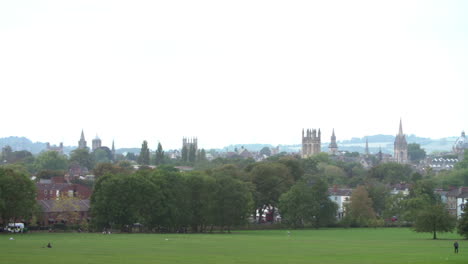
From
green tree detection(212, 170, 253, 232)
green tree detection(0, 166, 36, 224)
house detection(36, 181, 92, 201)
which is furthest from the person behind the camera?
house detection(36, 181, 92, 201)

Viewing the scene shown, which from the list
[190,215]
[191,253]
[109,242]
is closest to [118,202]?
[190,215]

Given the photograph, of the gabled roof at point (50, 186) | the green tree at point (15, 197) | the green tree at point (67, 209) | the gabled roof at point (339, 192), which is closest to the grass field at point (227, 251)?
the green tree at point (15, 197)

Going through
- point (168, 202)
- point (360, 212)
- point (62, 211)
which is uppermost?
point (168, 202)

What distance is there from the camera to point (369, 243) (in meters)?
82.6

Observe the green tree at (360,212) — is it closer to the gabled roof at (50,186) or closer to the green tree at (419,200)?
the green tree at (419,200)

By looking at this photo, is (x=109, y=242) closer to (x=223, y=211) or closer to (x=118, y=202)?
(x=118, y=202)

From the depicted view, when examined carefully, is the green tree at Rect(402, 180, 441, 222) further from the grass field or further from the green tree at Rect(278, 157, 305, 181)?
the grass field

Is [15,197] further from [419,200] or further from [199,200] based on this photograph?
[419,200]

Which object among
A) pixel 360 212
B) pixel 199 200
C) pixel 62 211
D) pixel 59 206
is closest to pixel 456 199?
pixel 360 212

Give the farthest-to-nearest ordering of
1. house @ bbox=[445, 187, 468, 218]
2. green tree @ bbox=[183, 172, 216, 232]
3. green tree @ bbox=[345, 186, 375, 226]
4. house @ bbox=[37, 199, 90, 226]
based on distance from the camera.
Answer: house @ bbox=[445, 187, 468, 218] → green tree @ bbox=[345, 186, 375, 226] → house @ bbox=[37, 199, 90, 226] → green tree @ bbox=[183, 172, 216, 232]

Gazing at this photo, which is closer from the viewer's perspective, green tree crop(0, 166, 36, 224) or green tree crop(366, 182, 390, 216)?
green tree crop(0, 166, 36, 224)

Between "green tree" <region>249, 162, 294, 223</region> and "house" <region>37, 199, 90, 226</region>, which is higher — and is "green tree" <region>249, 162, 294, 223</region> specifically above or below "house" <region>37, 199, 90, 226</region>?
above

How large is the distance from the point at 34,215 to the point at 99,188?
33.0 ft

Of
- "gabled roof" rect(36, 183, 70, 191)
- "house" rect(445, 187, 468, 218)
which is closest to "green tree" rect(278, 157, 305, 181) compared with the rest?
"house" rect(445, 187, 468, 218)
